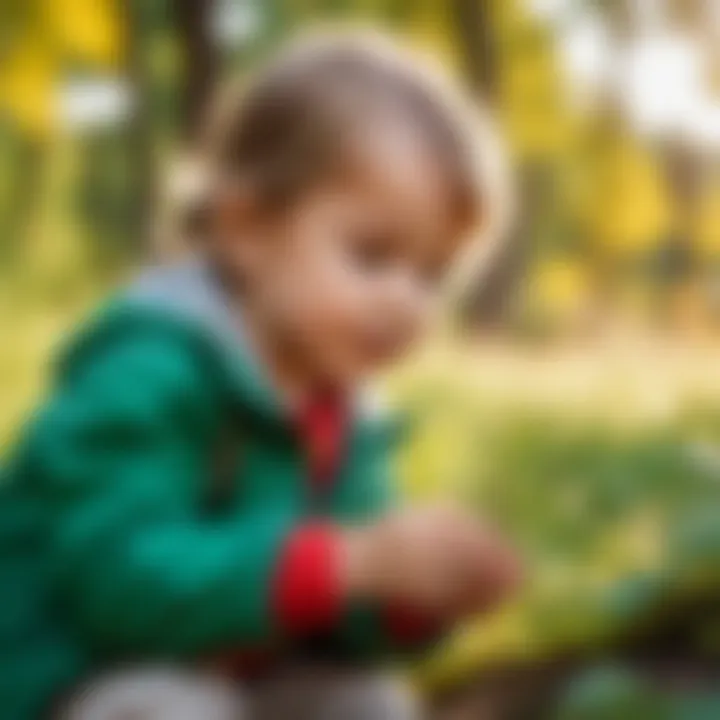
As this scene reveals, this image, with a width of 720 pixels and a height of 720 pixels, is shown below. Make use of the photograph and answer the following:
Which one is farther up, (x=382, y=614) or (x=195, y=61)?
(x=195, y=61)

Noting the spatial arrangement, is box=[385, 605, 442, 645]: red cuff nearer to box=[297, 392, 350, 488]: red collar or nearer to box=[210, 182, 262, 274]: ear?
box=[297, 392, 350, 488]: red collar

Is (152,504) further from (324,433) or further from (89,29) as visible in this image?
(89,29)

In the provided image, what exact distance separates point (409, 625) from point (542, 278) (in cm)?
18

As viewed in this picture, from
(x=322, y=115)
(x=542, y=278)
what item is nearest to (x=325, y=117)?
(x=322, y=115)

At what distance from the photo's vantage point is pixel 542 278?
71 cm

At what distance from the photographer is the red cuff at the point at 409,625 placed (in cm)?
65

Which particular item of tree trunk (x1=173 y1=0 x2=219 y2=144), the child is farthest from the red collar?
tree trunk (x1=173 y1=0 x2=219 y2=144)

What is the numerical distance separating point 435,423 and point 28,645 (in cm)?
22

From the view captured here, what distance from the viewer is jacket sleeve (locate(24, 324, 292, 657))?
632 mm

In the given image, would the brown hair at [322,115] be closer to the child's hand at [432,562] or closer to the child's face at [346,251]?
the child's face at [346,251]

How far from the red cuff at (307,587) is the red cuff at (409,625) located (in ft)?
0.09

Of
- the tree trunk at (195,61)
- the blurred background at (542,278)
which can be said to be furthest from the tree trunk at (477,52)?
the tree trunk at (195,61)

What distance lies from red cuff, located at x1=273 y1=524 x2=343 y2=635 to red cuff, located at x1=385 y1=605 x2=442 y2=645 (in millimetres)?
27

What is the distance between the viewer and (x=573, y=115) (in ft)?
2.31
